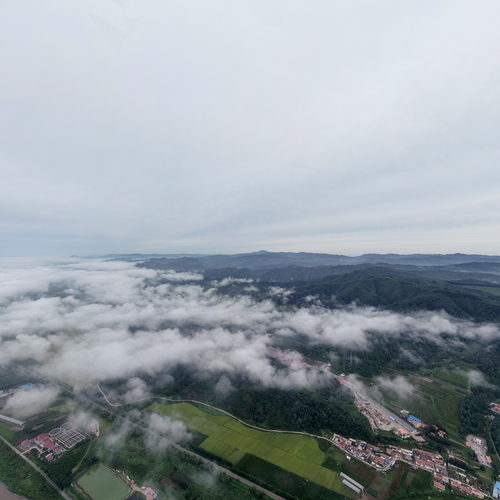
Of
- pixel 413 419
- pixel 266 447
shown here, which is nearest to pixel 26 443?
pixel 266 447

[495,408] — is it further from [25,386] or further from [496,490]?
[25,386]

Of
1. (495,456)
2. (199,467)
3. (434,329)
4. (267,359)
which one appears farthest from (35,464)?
(434,329)

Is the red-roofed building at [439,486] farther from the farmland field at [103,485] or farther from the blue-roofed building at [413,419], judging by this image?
the farmland field at [103,485]

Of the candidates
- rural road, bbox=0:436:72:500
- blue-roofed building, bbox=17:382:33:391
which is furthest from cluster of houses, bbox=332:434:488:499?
blue-roofed building, bbox=17:382:33:391

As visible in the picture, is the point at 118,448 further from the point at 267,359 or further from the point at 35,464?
the point at 267,359

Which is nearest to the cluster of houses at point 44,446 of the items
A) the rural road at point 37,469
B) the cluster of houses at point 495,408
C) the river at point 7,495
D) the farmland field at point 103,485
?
the rural road at point 37,469

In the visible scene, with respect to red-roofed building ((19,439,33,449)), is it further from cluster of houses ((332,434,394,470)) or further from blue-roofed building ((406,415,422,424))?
blue-roofed building ((406,415,422,424))
